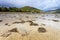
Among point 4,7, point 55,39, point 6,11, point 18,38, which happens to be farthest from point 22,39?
point 6,11

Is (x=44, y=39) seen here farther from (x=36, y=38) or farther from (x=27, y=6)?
(x=27, y=6)

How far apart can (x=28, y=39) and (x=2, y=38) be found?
0.84m

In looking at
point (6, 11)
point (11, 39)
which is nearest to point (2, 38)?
point (11, 39)

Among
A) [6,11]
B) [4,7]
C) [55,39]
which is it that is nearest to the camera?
[55,39]

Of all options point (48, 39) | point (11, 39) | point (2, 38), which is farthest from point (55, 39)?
point (2, 38)

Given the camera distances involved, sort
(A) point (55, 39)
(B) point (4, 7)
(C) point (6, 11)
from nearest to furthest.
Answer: (A) point (55, 39) → (B) point (4, 7) → (C) point (6, 11)

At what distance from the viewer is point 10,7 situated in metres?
15.2

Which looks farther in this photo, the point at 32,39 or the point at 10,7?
the point at 10,7

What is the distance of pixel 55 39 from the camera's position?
3846 millimetres

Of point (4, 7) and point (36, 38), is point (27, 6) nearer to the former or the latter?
point (4, 7)

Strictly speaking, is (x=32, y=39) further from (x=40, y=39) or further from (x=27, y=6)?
(x=27, y=6)

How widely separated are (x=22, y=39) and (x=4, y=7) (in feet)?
37.6

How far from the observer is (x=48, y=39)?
3852 millimetres

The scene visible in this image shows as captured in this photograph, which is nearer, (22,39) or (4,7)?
(22,39)
